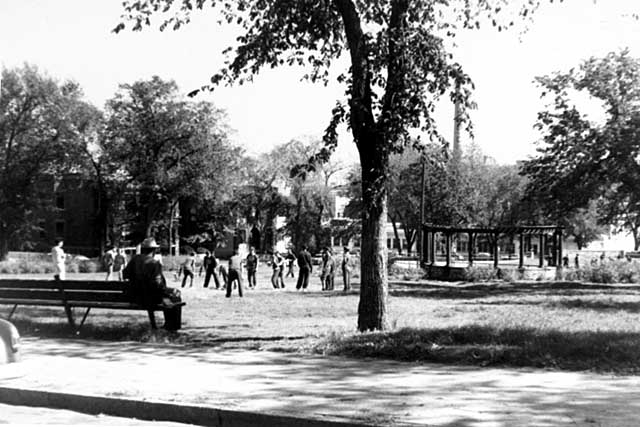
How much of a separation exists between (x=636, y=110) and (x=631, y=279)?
9283 millimetres

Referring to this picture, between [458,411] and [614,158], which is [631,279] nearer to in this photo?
[614,158]

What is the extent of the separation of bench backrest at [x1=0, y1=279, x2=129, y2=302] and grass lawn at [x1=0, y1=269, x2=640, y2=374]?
536mm

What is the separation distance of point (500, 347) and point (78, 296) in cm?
730

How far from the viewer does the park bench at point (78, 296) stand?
12531 millimetres

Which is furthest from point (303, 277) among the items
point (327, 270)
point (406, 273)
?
point (406, 273)

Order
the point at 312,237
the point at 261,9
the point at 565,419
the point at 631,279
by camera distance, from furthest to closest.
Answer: the point at 312,237 < the point at 631,279 < the point at 261,9 < the point at 565,419

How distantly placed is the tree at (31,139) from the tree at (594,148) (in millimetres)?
38209

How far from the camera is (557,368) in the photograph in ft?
29.5

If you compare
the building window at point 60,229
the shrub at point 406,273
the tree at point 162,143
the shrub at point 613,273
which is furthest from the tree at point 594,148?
the building window at point 60,229

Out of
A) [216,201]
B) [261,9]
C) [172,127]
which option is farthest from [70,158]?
[261,9]

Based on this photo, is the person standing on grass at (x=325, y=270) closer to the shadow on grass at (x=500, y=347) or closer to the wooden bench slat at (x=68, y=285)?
the wooden bench slat at (x=68, y=285)

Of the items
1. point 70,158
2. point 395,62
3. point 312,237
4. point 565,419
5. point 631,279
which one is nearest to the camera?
point 565,419

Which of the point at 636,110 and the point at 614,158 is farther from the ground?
the point at 636,110

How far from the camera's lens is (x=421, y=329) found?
A: 453 inches
